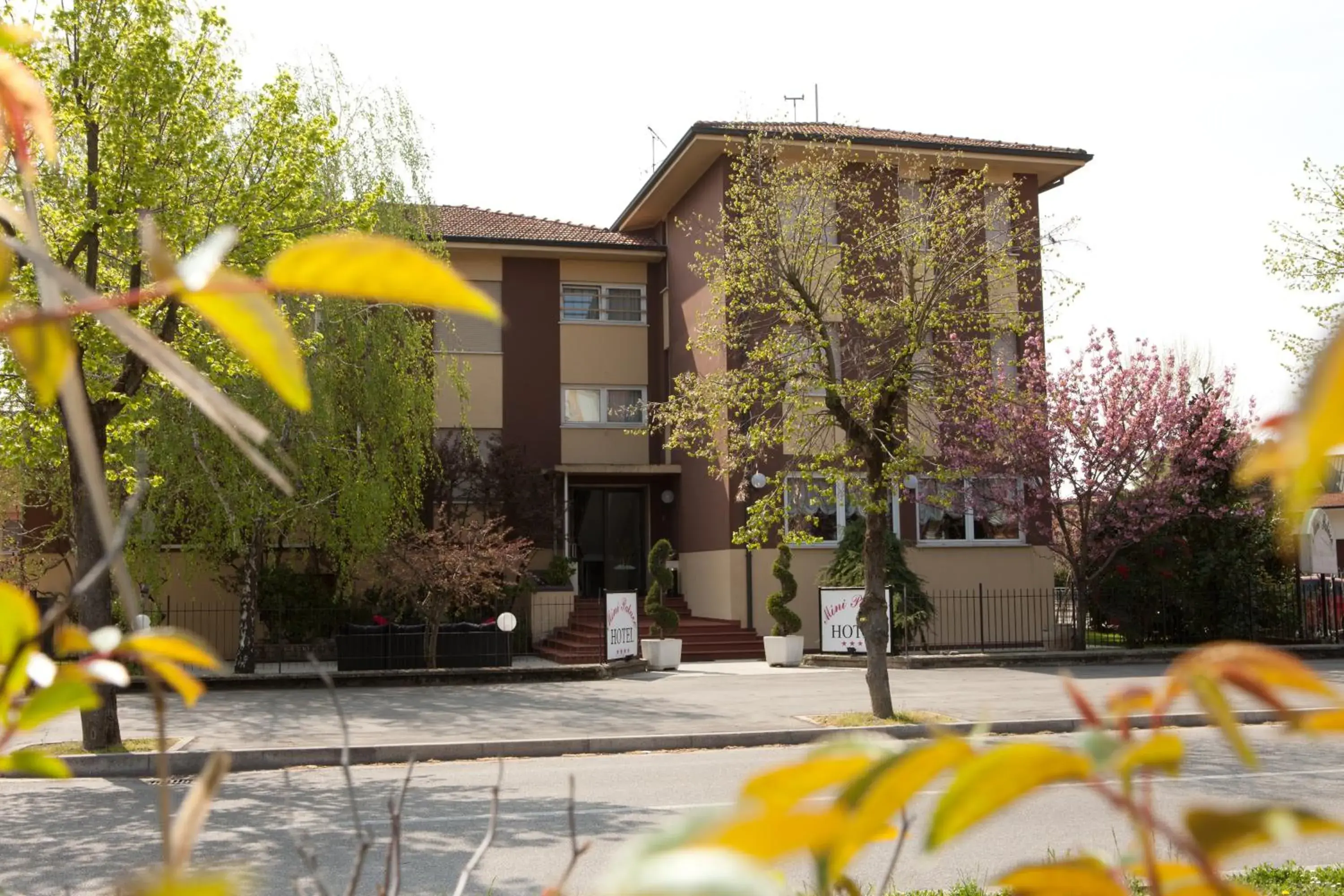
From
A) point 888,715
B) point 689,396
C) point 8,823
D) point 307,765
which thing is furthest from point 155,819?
point 689,396

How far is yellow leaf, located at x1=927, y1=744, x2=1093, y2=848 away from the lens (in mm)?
537

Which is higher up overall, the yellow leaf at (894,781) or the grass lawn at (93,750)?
the yellow leaf at (894,781)

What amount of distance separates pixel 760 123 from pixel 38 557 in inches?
667

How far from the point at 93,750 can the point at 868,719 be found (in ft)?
26.5

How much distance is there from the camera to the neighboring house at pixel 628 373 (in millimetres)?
26312

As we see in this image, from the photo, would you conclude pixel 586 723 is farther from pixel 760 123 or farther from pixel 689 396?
pixel 760 123

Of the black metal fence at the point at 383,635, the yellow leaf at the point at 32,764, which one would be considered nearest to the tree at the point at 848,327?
the black metal fence at the point at 383,635

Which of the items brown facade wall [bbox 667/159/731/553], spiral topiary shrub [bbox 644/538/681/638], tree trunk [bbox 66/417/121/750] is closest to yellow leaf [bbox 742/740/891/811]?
tree trunk [bbox 66/417/121/750]

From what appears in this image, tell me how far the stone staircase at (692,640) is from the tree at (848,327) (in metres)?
7.80

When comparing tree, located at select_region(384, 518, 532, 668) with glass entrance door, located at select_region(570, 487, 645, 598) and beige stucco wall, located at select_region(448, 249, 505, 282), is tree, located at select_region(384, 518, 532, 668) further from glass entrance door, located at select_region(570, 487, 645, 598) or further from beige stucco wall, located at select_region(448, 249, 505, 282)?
beige stucco wall, located at select_region(448, 249, 505, 282)

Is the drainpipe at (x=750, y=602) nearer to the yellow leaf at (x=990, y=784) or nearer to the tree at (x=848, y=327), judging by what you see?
the tree at (x=848, y=327)

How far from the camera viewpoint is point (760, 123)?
18.0 metres

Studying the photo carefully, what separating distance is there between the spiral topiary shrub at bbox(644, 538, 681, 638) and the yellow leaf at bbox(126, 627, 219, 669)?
2251 centimetres

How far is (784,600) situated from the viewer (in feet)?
75.4
